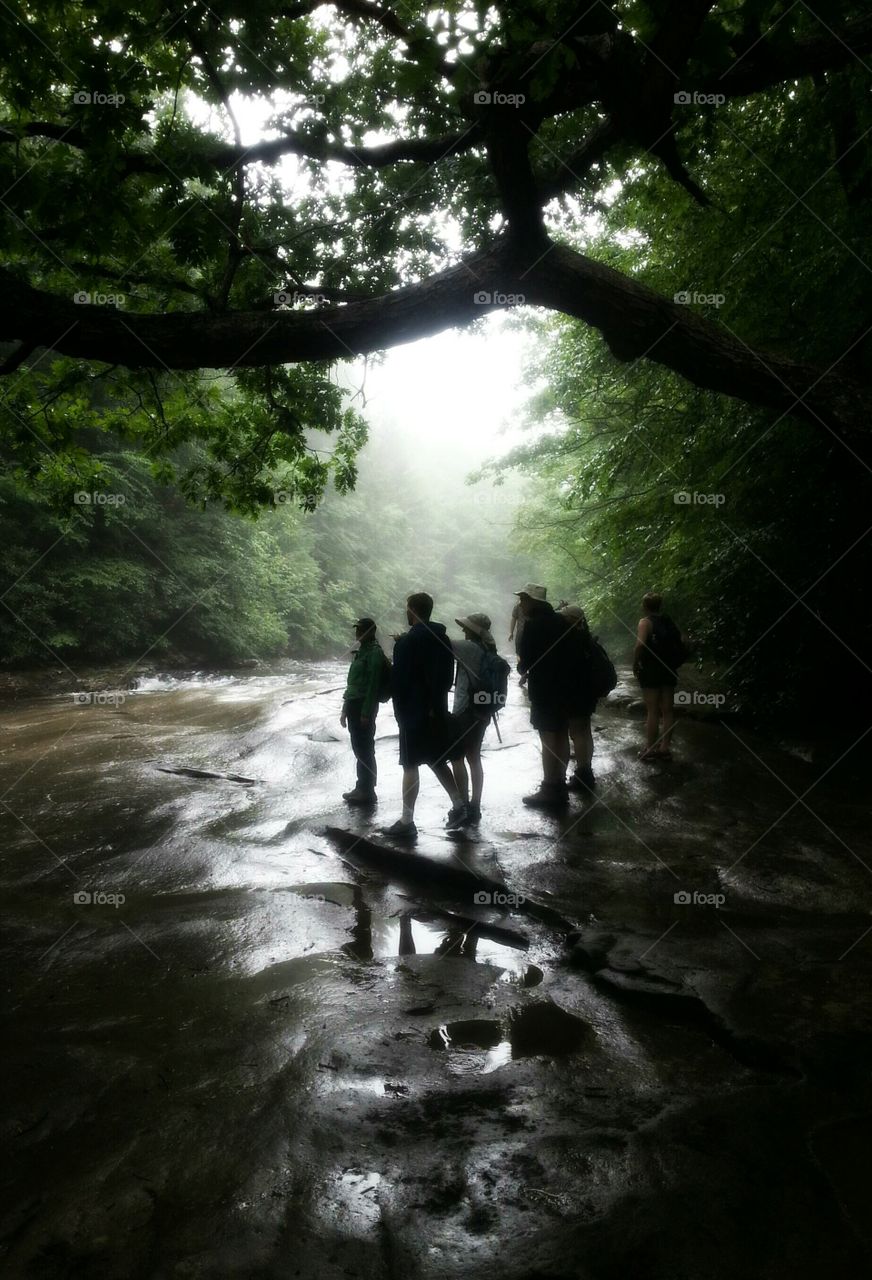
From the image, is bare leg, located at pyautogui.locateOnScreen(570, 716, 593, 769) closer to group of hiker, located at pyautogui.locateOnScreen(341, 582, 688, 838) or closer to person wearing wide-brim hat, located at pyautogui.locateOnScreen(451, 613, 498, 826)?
group of hiker, located at pyautogui.locateOnScreen(341, 582, 688, 838)

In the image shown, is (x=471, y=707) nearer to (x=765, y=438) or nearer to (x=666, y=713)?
(x=666, y=713)

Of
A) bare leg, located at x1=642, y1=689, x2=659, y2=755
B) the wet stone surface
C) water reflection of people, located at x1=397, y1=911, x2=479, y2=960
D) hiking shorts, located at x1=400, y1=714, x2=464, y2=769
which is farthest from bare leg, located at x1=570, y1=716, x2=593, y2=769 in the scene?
water reflection of people, located at x1=397, y1=911, x2=479, y2=960

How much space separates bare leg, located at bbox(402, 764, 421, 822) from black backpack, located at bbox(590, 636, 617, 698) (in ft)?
6.38

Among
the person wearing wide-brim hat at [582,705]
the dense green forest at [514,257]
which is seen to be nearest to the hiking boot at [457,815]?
the person wearing wide-brim hat at [582,705]

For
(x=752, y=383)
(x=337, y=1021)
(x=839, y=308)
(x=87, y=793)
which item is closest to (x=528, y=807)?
(x=337, y=1021)

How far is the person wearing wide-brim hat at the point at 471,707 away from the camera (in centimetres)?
605

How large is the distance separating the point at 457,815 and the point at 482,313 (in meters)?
4.00

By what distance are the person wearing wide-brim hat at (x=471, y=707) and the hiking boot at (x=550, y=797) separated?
0.64 meters

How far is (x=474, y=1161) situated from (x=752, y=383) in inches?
184

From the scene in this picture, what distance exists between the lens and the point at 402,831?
5574 mm

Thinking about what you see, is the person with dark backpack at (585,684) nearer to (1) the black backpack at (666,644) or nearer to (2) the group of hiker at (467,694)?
(2) the group of hiker at (467,694)

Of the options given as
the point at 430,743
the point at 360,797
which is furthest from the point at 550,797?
the point at 360,797

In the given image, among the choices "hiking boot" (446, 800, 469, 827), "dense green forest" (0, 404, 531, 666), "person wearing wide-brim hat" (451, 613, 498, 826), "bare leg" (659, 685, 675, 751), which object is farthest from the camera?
"dense green forest" (0, 404, 531, 666)

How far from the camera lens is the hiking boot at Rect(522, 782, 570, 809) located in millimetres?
6383
